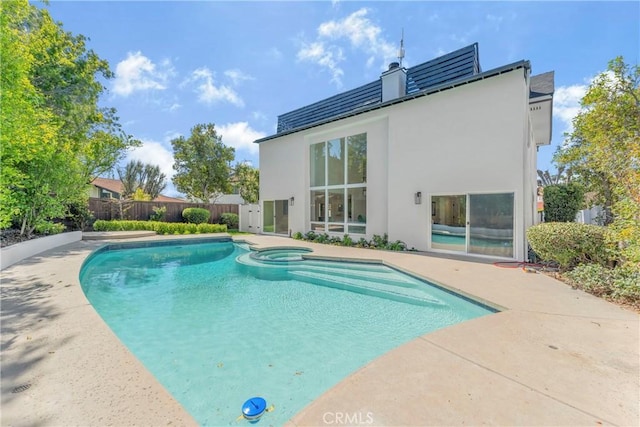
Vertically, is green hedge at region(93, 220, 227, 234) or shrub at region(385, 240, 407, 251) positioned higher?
green hedge at region(93, 220, 227, 234)

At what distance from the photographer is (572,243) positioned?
20.0 feet

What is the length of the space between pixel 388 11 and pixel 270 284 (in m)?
10.7

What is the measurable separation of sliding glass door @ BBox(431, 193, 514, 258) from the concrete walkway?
4.45 m

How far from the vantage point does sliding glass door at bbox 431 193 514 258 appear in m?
8.40

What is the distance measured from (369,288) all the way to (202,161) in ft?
64.7

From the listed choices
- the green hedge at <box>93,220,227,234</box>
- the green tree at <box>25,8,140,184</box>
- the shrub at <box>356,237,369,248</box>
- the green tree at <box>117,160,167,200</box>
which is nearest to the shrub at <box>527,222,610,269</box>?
the shrub at <box>356,237,369,248</box>

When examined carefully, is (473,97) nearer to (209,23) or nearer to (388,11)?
(388,11)

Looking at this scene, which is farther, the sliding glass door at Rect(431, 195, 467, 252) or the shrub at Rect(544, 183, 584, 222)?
the shrub at Rect(544, 183, 584, 222)

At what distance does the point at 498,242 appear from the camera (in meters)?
8.54

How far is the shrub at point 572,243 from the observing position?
589 cm

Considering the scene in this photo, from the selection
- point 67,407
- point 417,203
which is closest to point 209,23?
point 417,203

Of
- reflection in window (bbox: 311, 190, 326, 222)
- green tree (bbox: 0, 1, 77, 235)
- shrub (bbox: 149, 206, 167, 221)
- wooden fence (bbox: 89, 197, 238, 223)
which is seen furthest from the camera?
shrub (bbox: 149, 206, 167, 221)

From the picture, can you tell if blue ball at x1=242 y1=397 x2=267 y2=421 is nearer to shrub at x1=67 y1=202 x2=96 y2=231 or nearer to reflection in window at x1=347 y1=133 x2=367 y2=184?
reflection in window at x1=347 y1=133 x2=367 y2=184

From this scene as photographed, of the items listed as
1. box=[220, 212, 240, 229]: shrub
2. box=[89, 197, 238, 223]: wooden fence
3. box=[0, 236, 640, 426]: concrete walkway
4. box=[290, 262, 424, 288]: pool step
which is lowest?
box=[290, 262, 424, 288]: pool step
